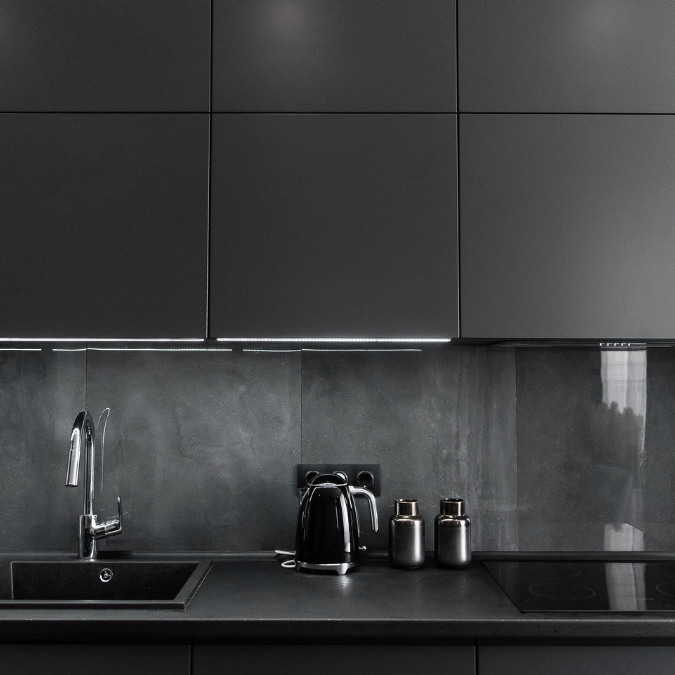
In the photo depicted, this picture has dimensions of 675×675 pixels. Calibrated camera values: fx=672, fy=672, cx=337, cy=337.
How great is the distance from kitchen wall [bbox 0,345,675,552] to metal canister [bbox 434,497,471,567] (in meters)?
0.16

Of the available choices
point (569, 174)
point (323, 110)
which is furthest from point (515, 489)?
point (323, 110)

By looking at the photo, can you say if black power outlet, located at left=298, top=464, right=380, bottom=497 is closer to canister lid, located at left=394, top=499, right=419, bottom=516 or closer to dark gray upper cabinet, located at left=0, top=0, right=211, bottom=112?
canister lid, located at left=394, top=499, right=419, bottom=516

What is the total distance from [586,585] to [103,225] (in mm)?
1478

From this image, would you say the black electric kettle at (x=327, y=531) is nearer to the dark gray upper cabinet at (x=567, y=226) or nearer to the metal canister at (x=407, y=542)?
the metal canister at (x=407, y=542)

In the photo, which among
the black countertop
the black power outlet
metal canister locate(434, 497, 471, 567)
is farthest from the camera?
the black power outlet

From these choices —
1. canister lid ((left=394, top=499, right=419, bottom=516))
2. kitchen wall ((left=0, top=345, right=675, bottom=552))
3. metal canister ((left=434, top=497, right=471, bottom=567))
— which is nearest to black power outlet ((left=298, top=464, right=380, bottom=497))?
kitchen wall ((left=0, top=345, right=675, bottom=552))

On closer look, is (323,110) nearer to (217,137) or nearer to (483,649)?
(217,137)

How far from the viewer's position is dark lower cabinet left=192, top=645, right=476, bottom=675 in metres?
1.39

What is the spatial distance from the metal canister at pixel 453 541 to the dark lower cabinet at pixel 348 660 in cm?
39

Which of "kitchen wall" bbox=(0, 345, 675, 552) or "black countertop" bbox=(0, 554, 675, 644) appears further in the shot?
"kitchen wall" bbox=(0, 345, 675, 552)

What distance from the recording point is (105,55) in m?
1.67

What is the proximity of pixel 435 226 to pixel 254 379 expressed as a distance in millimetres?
702

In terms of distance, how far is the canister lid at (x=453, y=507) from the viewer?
71.3 inches

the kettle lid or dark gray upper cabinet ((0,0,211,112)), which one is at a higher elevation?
dark gray upper cabinet ((0,0,211,112))
